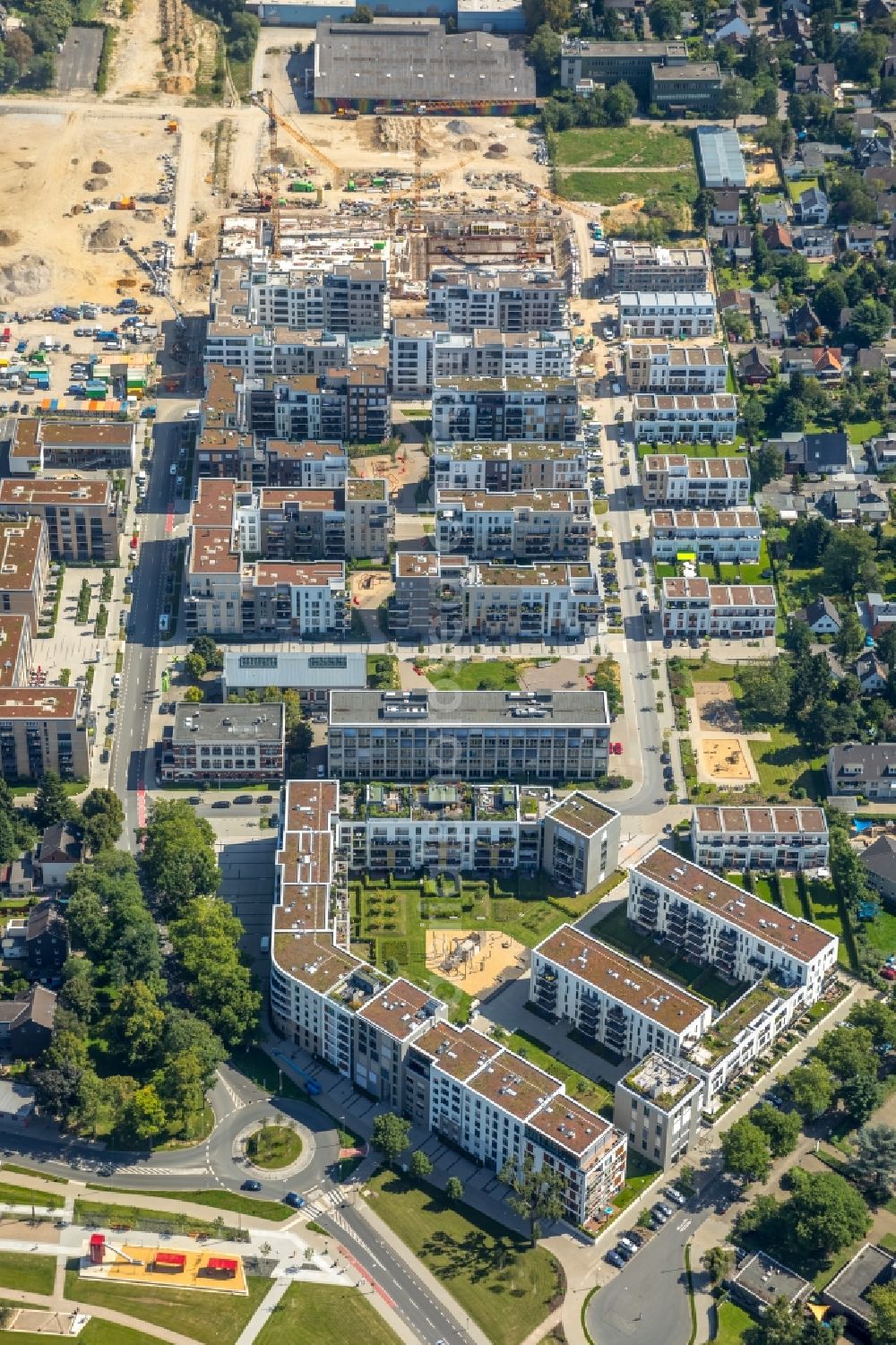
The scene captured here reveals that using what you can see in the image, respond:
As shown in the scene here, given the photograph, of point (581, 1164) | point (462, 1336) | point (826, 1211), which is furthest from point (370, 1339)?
point (826, 1211)

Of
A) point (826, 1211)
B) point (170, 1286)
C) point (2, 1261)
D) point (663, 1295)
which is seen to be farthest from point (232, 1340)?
point (826, 1211)

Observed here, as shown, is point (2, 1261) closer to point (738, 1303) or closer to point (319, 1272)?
point (319, 1272)

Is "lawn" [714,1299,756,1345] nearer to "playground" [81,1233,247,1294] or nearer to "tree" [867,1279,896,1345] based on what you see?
"tree" [867,1279,896,1345]

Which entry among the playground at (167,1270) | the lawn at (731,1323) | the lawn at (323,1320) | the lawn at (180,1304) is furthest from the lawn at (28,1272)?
the lawn at (731,1323)

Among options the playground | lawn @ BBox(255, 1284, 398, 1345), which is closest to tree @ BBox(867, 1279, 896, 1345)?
lawn @ BBox(255, 1284, 398, 1345)

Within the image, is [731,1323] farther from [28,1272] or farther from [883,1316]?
[28,1272]

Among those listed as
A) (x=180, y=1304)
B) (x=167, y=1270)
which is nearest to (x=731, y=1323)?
(x=180, y=1304)
